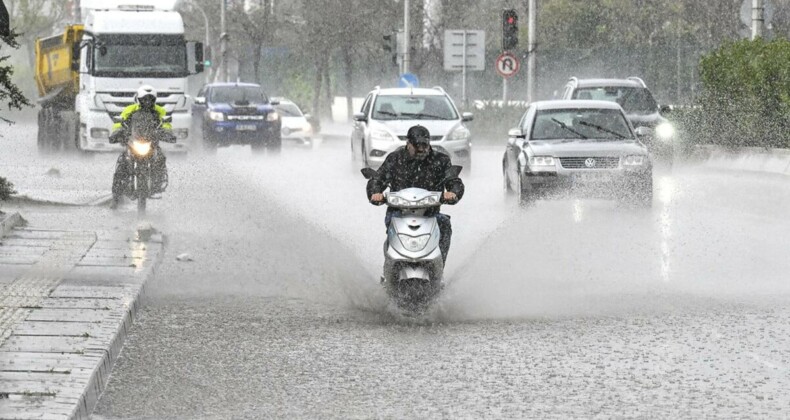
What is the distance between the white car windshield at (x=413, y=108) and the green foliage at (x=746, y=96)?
16.6ft

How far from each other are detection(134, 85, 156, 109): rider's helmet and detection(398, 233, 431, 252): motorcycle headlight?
9.64m

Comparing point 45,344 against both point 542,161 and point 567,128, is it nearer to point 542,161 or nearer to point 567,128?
point 542,161

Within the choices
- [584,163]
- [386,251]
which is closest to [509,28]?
[584,163]

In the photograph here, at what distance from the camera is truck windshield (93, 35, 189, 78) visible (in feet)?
118

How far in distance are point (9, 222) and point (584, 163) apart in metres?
7.39

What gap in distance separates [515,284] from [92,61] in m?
23.5

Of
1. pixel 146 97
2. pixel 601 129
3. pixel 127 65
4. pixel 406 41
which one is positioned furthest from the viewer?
pixel 406 41

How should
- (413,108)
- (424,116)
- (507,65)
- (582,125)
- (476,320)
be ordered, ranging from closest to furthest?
(476,320)
(582,125)
(424,116)
(413,108)
(507,65)

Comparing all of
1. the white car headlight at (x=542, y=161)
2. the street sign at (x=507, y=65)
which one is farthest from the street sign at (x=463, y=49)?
the white car headlight at (x=542, y=161)

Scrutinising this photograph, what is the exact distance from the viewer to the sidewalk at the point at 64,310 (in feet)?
26.8

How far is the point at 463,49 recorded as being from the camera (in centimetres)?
5116

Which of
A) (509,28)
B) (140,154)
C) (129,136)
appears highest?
(509,28)

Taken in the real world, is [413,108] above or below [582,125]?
below

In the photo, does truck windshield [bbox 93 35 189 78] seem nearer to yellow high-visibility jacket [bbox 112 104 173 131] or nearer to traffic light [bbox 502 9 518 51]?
traffic light [bbox 502 9 518 51]
